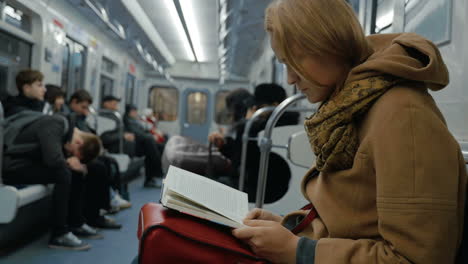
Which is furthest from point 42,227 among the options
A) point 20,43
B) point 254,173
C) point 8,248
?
point 20,43

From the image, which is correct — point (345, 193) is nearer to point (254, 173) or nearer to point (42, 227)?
point (254, 173)

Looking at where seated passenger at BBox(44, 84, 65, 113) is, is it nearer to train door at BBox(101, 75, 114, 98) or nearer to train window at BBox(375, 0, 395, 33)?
train window at BBox(375, 0, 395, 33)

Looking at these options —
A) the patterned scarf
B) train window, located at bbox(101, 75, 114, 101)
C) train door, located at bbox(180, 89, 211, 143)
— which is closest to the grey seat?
the patterned scarf

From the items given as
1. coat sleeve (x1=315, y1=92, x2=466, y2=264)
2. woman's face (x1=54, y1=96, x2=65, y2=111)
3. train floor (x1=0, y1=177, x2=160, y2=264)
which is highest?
woman's face (x1=54, y1=96, x2=65, y2=111)

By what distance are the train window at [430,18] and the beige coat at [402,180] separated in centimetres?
82

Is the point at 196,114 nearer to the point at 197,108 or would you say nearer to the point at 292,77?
the point at 197,108

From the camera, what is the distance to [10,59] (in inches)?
180

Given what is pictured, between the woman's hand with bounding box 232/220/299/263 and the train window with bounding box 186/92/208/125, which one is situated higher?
the train window with bounding box 186/92/208/125

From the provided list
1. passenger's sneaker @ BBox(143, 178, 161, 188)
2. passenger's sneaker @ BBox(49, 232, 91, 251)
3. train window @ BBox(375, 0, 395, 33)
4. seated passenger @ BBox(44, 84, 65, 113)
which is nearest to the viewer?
train window @ BBox(375, 0, 395, 33)

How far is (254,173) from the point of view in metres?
2.88

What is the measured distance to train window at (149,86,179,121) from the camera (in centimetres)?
1280

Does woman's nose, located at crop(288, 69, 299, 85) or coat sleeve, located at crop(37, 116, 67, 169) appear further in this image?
coat sleeve, located at crop(37, 116, 67, 169)

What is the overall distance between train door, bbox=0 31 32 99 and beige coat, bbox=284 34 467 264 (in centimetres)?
450

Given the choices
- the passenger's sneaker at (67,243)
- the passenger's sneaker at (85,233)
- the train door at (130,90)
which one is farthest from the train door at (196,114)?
the passenger's sneaker at (67,243)
